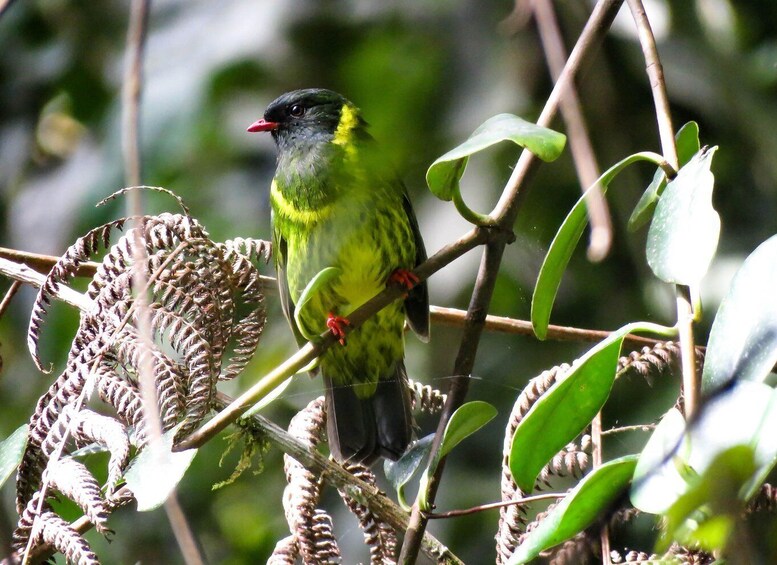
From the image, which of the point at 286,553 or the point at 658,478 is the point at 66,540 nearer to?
the point at 286,553

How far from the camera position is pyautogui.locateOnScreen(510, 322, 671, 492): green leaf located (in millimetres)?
1399

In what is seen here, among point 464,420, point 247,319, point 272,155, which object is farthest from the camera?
point 272,155

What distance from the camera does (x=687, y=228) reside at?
1418 mm

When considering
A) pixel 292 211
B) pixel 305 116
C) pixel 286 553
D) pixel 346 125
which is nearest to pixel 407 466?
pixel 286 553

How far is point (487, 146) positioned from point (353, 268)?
134 cm

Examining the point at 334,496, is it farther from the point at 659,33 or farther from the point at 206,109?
the point at 659,33

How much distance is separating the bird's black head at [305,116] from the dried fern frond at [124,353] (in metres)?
1.46

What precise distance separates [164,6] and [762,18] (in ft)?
7.81

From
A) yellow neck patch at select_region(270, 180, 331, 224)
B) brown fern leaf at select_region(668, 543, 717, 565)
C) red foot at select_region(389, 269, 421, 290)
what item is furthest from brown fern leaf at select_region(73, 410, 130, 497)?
yellow neck patch at select_region(270, 180, 331, 224)

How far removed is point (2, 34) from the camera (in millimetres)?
3910

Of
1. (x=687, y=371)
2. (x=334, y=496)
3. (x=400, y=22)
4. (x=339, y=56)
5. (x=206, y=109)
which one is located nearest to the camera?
(x=687, y=371)

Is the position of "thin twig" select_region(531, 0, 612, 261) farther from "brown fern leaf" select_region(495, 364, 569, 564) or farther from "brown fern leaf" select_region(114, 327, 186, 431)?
"brown fern leaf" select_region(114, 327, 186, 431)

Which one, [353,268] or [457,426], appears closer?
[457,426]

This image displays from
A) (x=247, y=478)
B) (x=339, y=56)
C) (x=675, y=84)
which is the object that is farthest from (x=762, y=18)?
(x=247, y=478)
